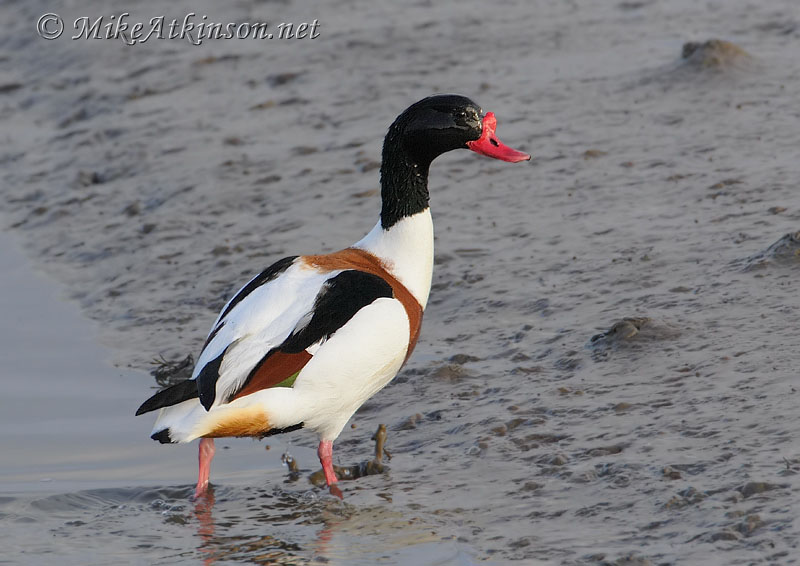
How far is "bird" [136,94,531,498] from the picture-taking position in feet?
17.6

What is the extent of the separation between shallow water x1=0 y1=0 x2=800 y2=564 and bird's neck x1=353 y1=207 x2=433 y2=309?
30.0 inches

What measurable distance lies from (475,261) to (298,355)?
2.72 m

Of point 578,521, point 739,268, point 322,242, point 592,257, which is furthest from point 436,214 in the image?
point 578,521

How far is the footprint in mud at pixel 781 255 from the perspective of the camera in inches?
271

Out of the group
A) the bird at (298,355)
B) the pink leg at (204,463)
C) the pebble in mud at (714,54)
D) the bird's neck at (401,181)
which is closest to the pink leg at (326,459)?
the bird at (298,355)

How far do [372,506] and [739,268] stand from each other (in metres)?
2.71

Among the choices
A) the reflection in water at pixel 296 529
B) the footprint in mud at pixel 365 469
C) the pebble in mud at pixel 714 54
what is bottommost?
the reflection in water at pixel 296 529

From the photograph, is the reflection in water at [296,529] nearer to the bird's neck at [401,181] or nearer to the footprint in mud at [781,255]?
the bird's neck at [401,181]

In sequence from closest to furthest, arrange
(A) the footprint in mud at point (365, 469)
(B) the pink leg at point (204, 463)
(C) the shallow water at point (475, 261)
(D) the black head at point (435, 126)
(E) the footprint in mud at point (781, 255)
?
(C) the shallow water at point (475, 261), (B) the pink leg at point (204, 463), (A) the footprint in mud at point (365, 469), (D) the black head at point (435, 126), (E) the footprint in mud at point (781, 255)

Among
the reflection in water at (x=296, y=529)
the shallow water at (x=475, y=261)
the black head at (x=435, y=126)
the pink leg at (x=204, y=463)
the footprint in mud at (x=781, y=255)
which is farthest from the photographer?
the footprint in mud at (x=781, y=255)

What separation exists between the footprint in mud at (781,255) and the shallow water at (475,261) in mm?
14

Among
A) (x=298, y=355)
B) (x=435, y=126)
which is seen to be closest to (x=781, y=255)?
(x=435, y=126)

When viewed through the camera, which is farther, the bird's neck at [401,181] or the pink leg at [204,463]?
the bird's neck at [401,181]

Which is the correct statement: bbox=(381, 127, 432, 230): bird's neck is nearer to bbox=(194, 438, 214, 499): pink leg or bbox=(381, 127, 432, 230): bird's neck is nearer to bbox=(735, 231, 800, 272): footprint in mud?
bbox=(194, 438, 214, 499): pink leg
